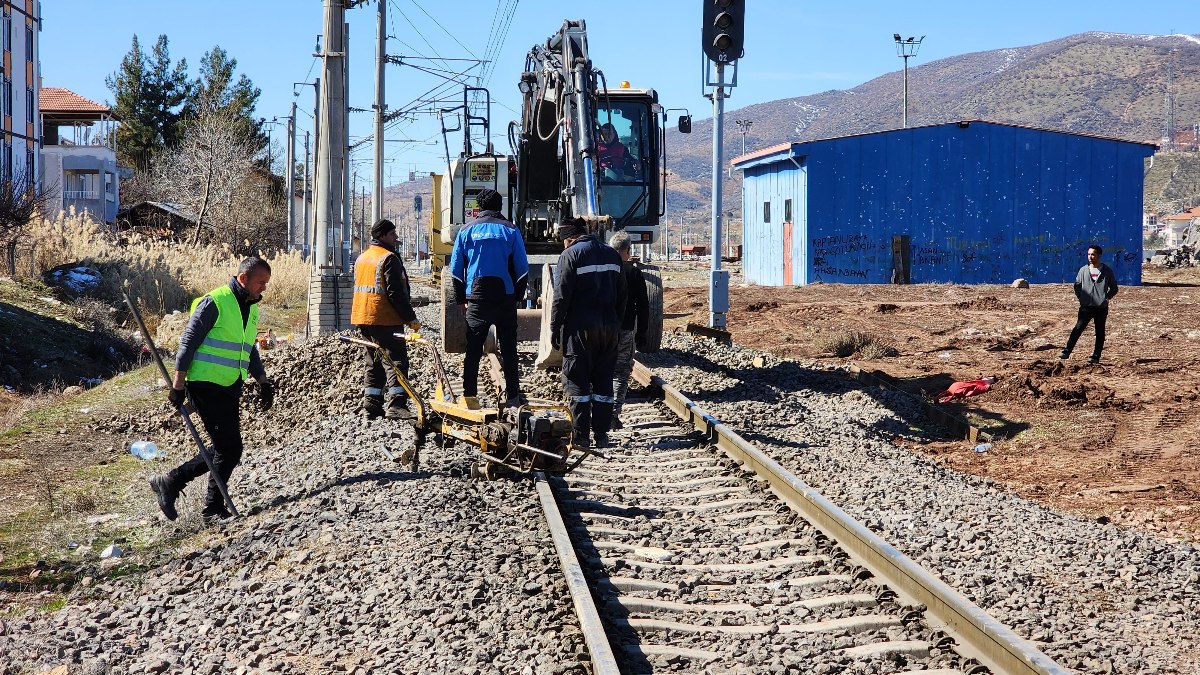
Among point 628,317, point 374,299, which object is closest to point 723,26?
point 628,317

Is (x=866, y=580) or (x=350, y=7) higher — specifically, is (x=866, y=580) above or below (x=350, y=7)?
below

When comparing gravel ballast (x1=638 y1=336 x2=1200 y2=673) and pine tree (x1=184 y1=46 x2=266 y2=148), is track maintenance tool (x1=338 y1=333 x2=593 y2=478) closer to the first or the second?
gravel ballast (x1=638 y1=336 x2=1200 y2=673)

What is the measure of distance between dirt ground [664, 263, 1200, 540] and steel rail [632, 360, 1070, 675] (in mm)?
2357

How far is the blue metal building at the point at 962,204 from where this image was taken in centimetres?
3603

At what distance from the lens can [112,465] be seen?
1114 cm

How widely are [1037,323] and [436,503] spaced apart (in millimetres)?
17760

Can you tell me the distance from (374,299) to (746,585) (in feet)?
16.7

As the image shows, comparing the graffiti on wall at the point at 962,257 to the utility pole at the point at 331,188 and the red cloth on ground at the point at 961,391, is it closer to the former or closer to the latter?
the utility pole at the point at 331,188

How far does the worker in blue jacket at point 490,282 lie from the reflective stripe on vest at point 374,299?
691 mm

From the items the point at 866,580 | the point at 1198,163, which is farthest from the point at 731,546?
the point at 1198,163

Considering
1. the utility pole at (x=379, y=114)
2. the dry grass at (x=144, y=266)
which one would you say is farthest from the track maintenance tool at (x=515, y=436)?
the utility pole at (x=379, y=114)

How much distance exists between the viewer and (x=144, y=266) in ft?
82.3

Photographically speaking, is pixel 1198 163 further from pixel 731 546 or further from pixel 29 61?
pixel 731 546

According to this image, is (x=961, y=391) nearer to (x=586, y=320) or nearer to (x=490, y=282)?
(x=586, y=320)
